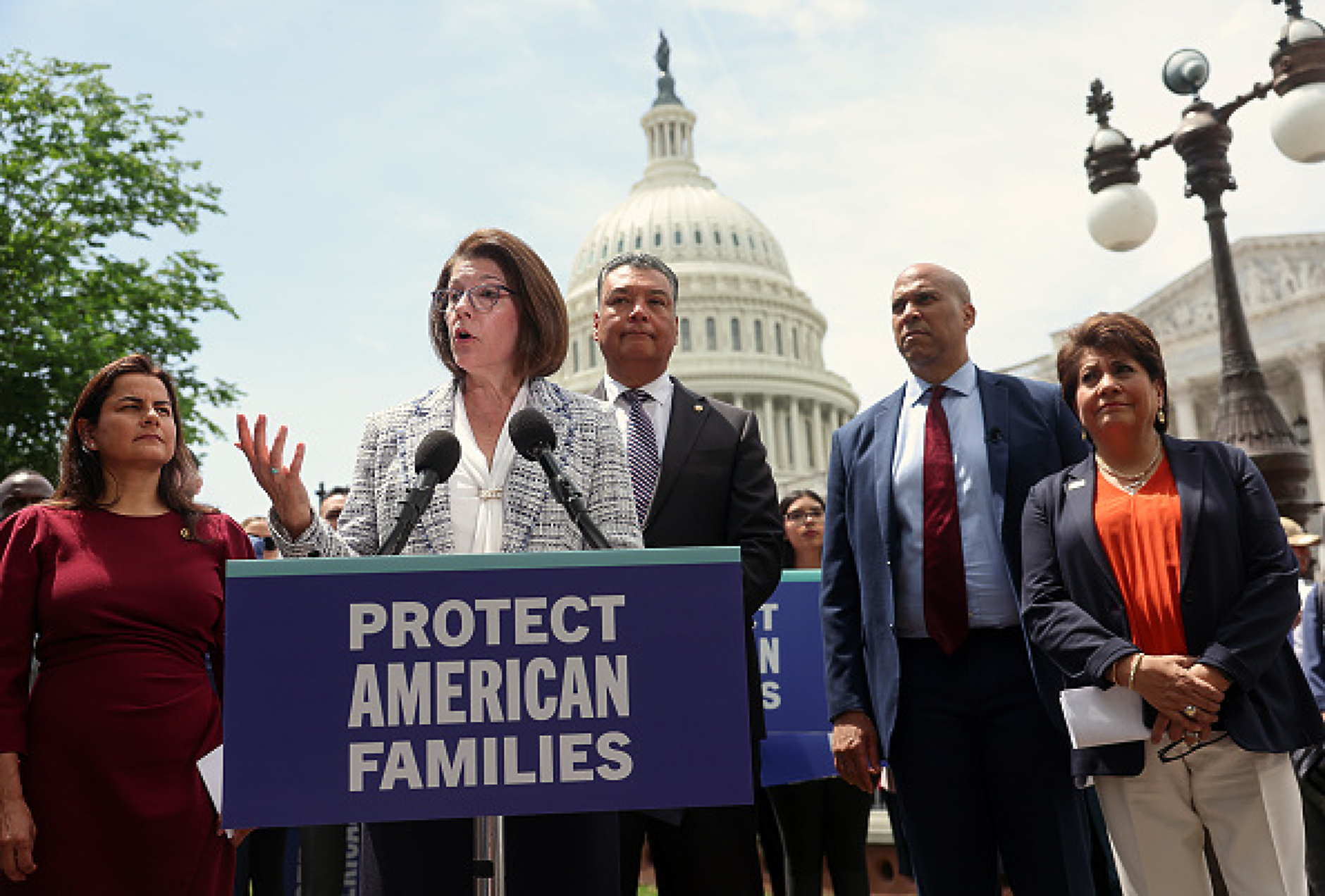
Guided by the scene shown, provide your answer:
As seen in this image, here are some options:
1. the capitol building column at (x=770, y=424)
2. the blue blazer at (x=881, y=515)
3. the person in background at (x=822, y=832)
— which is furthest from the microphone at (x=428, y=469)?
the capitol building column at (x=770, y=424)

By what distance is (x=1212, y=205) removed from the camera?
8.84m

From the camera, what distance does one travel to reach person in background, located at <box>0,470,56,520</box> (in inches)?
236

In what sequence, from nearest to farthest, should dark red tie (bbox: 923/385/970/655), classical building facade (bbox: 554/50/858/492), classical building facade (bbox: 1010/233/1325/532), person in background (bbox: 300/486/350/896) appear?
1. dark red tie (bbox: 923/385/970/655)
2. person in background (bbox: 300/486/350/896)
3. classical building facade (bbox: 1010/233/1325/532)
4. classical building facade (bbox: 554/50/858/492)

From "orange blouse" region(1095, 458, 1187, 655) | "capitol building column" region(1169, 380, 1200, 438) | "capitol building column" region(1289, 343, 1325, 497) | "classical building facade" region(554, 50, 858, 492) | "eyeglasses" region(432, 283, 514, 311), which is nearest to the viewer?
"eyeglasses" region(432, 283, 514, 311)

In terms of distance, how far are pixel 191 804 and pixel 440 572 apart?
1.74 meters

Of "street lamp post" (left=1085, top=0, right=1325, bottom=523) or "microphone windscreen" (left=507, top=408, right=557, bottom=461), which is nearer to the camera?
"microphone windscreen" (left=507, top=408, right=557, bottom=461)

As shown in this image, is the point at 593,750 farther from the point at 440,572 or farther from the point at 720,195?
the point at 720,195

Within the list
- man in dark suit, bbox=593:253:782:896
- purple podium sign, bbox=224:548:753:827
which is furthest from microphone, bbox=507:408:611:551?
man in dark suit, bbox=593:253:782:896

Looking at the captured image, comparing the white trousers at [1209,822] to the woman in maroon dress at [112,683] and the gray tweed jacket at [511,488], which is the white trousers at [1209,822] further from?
the woman in maroon dress at [112,683]

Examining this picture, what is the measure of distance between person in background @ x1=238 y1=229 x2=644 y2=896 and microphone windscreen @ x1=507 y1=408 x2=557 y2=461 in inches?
4.5

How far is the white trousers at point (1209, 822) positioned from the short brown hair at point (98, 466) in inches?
111

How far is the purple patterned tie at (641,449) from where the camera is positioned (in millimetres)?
3975

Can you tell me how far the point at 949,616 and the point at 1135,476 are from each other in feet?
2.29

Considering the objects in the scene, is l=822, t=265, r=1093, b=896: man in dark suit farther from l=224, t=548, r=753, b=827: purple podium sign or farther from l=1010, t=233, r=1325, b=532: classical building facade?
l=1010, t=233, r=1325, b=532: classical building facade
